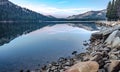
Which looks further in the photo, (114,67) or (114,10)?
(114,10)

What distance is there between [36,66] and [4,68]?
12.6 ft

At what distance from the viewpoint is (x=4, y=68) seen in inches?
1153

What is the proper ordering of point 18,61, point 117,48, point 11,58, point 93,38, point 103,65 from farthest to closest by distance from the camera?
point 93,38 → point 11,58 → point 18,61 → point 117,48 → point 103,65

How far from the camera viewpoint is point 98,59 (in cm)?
1984

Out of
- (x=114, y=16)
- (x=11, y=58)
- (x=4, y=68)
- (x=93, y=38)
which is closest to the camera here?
(x=4, y=68)

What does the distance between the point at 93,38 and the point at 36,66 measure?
2219 centimetres

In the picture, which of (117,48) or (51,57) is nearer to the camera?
(117,48)

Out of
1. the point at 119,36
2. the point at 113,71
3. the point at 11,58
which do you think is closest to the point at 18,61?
the point at 11,58

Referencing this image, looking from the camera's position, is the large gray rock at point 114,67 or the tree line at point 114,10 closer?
the large gray rock at point 114,67

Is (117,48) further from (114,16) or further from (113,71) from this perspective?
(114,16)

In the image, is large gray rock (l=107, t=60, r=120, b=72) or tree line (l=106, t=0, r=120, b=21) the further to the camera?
tree line (l=106, t=0, r=120, b=21)

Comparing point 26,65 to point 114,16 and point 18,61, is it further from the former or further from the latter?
point 114,16

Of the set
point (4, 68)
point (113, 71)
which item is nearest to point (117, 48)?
point (113, 71)

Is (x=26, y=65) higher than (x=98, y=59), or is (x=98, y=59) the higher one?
(x=98, y=59)
